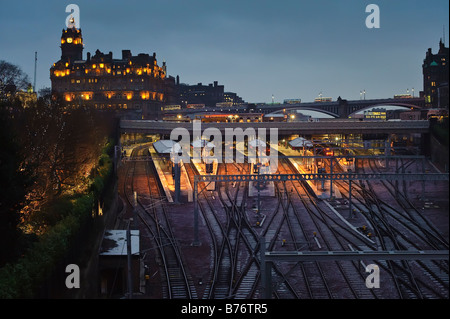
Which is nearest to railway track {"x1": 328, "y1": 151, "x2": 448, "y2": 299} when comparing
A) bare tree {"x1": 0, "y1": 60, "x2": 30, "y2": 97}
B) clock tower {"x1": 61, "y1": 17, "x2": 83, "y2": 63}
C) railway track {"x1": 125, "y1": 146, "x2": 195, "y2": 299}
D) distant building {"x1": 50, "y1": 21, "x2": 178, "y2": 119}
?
railway track {"x1": 125, "y1": 146, "x2": 195, "y2": 299}

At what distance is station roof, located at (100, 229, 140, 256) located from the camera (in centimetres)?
2092

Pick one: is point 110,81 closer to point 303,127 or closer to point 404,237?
point 303,127

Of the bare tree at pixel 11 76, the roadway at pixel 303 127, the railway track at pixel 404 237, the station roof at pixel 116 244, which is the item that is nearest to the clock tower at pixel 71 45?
the bare tree at pixel 11 76

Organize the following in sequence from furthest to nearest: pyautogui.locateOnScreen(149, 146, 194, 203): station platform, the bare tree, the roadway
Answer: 1. the bare tree
2. the roadway
3. pyautogui.locateOnScreen(149, 146, 194, 203): station platform

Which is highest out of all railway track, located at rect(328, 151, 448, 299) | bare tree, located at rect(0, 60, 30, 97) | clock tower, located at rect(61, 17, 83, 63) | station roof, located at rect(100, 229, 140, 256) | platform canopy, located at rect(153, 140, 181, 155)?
clock tower, located at rect(61, 17, 83, 63)

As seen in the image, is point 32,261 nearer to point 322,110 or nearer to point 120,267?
point 120,267

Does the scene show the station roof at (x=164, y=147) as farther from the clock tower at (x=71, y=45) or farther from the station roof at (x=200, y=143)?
the clock tower at (x=71, y=45)

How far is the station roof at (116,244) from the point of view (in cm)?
2092

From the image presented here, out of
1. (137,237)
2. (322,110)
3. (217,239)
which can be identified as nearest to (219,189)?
(217,239)

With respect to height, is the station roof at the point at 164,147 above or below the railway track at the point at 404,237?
above

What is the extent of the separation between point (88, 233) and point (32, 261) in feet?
20.2

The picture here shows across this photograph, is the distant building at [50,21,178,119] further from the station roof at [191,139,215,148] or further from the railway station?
the railway station

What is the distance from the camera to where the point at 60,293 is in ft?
48.5
